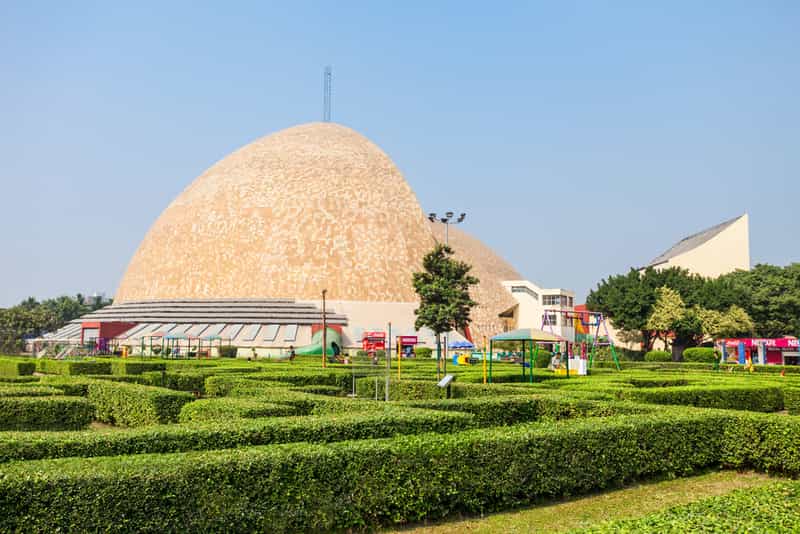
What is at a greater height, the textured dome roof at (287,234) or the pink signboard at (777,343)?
the textured dome roof at (287,234)

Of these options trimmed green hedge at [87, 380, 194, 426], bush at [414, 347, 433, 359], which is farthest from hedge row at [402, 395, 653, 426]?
bush at [414, 347, 433, 359]

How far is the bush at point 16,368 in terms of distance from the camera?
32.1m

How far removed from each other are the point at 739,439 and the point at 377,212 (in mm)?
59904

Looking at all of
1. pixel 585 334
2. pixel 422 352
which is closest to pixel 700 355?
pixel 585 334

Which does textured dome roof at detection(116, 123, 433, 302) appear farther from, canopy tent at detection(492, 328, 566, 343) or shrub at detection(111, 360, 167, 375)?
canopy tent at detection(492, 328, 566, 343)

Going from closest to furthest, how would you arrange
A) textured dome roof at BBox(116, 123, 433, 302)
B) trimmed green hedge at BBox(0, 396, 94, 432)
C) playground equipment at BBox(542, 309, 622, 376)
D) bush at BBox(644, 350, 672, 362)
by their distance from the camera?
trimmed green hedge at BBox(0, 396, 94, 432), playground equipment at BBox(542, 309, 622, 376), bush at BBox(644, 350, 672, 362), textured dome roof at BBox(116, 123, 433, 302)

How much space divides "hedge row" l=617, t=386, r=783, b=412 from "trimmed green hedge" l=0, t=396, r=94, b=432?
41.8 feet

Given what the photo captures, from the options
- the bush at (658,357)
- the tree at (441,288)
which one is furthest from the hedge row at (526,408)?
the bush at (658,357)

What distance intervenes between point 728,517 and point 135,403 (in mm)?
13829

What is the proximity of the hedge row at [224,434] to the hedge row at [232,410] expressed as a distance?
172 cm

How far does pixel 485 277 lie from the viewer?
74688 millimetres

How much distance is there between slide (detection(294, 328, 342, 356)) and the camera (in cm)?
4828

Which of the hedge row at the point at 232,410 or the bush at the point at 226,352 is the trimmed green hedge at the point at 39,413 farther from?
the bush at the point at 226,352

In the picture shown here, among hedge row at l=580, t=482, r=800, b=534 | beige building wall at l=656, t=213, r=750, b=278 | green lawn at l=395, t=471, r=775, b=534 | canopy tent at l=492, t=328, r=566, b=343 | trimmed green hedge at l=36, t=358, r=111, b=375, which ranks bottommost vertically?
green lawn at l=395, t=471, r=775, b=534
